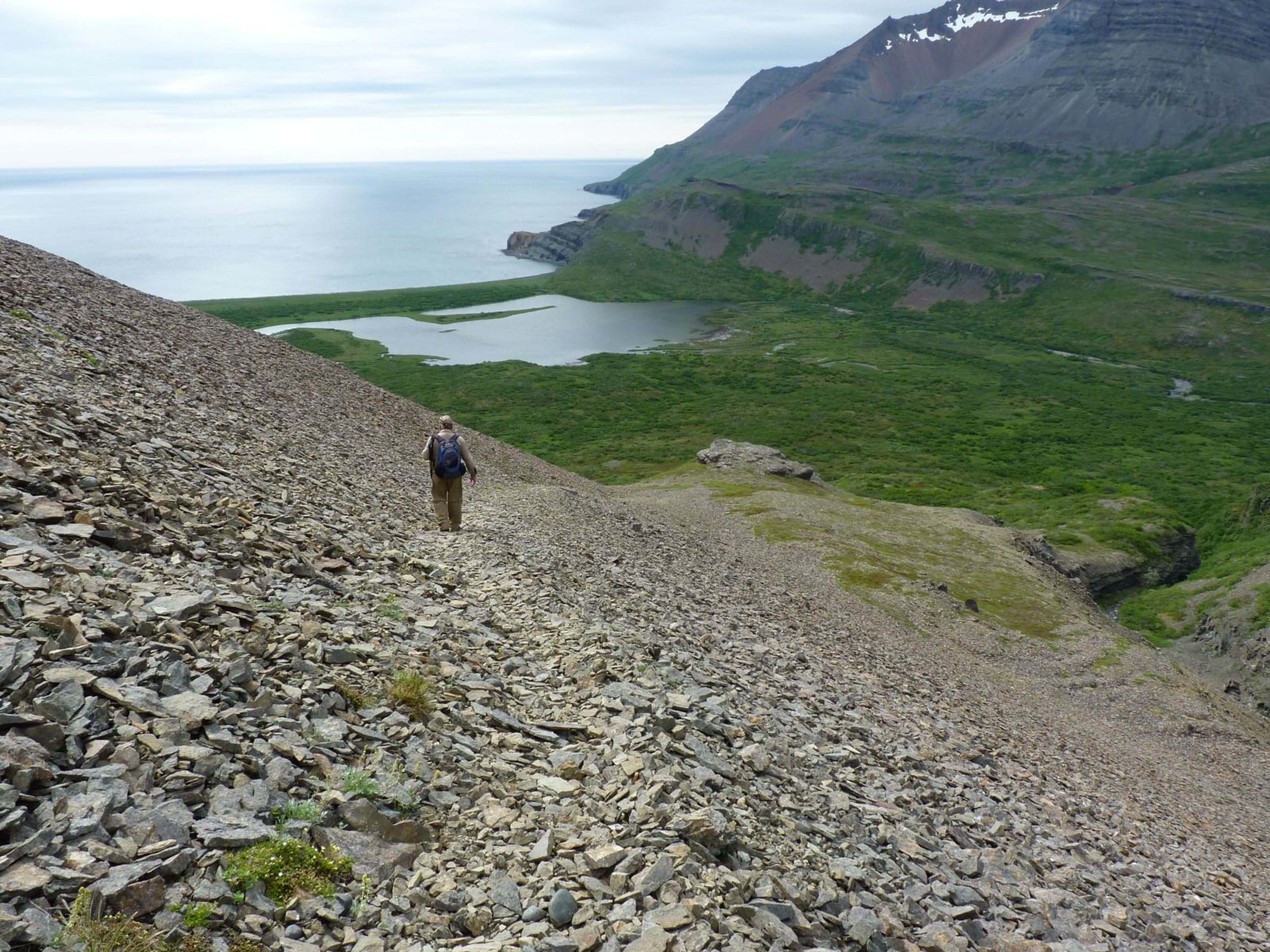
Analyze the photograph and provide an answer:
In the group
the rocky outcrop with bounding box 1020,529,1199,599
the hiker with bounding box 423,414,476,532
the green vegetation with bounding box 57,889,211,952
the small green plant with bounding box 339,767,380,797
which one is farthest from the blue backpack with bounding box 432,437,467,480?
the rocky outcrop with bounding box 1020,529,1199,599

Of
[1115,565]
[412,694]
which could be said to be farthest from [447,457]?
[1115,565]

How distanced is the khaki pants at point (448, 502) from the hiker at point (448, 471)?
0.03 feet

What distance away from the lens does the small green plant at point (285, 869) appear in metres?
8.15

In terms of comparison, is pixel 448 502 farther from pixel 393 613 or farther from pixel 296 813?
pixel 296 813

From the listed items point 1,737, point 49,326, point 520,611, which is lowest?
point 520,611

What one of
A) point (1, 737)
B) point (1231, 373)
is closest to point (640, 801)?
point (1, 737)

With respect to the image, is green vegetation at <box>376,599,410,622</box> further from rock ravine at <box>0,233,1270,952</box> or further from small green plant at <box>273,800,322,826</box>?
small green plant at <box>273,800,322,826</box>

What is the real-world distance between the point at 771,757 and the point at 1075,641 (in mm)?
40636

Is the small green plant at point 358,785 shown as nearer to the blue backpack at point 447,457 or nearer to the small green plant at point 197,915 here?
the small green plant at point 197,915

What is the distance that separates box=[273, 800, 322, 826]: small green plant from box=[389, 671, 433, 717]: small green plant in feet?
9.41

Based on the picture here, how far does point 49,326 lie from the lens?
1140 inches

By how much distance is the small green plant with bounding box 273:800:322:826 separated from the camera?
9141 mm

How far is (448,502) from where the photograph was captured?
25562 millimetres

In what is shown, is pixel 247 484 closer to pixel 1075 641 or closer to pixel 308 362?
pixel 308 362
